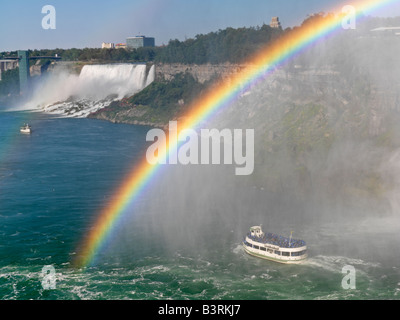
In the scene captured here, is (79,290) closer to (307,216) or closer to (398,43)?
(307,216)

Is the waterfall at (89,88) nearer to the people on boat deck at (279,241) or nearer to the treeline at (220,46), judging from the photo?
the treeline at (220,46)

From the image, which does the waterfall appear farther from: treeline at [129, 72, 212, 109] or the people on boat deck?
the people on boat deck

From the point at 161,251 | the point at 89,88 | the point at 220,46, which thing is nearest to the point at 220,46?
the point at 220,46

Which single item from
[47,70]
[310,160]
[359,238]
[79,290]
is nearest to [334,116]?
[310,160]

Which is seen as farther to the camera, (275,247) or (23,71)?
(23,71)

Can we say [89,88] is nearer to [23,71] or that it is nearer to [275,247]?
[23,71]

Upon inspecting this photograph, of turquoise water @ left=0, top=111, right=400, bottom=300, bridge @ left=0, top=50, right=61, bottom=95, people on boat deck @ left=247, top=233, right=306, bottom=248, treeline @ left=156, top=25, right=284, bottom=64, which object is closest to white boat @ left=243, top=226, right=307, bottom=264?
people on boat deck @ left=247, top=233, right=306, bottom=248

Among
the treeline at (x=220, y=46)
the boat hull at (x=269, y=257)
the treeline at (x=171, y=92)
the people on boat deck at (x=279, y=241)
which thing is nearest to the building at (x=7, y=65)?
the treeline at (x=220, y=46)
